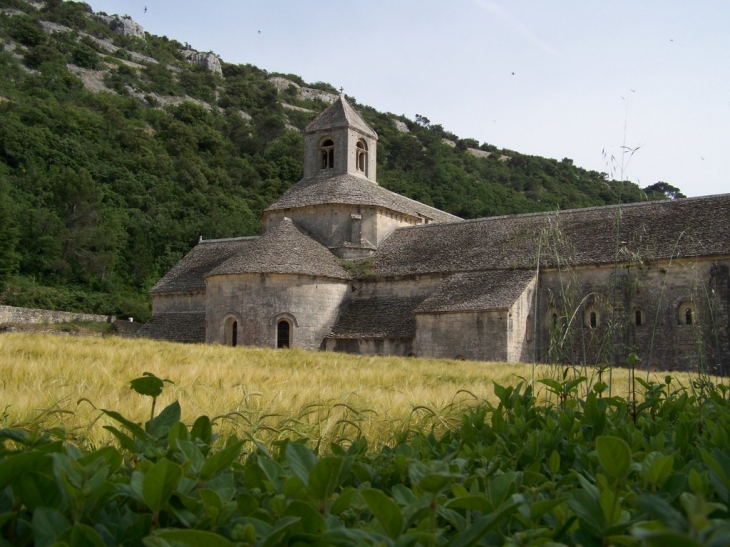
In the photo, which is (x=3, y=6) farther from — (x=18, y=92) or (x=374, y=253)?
(x=374, y=253)

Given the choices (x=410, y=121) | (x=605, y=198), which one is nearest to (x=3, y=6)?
(x=410, y=121)

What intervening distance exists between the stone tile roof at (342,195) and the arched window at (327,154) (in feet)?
4.24

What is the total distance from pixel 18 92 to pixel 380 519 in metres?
80.9

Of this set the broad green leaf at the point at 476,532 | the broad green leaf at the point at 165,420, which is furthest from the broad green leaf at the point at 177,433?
the broad green leaf at the point at 476,532

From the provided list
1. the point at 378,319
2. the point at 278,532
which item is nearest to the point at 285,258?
the point at 378,319

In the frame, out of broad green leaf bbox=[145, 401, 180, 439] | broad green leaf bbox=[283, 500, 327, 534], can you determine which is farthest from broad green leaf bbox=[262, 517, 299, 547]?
broad green leaf bbox=[145, 401, 180, 439]

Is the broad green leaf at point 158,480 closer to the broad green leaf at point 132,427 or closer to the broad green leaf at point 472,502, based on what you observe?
the broad green leaf at point 472,502

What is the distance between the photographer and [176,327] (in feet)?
117

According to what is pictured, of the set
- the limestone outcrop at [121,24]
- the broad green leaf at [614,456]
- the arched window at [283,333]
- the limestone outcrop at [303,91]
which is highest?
the limestone outcrop at [121,24]

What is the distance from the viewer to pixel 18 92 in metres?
72.2

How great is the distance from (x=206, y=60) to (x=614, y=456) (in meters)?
131

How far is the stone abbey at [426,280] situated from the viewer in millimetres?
26047

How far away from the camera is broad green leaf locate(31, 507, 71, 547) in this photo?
53.1 inches

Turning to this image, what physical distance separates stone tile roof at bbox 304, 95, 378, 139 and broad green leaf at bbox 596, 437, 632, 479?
1478 inches
